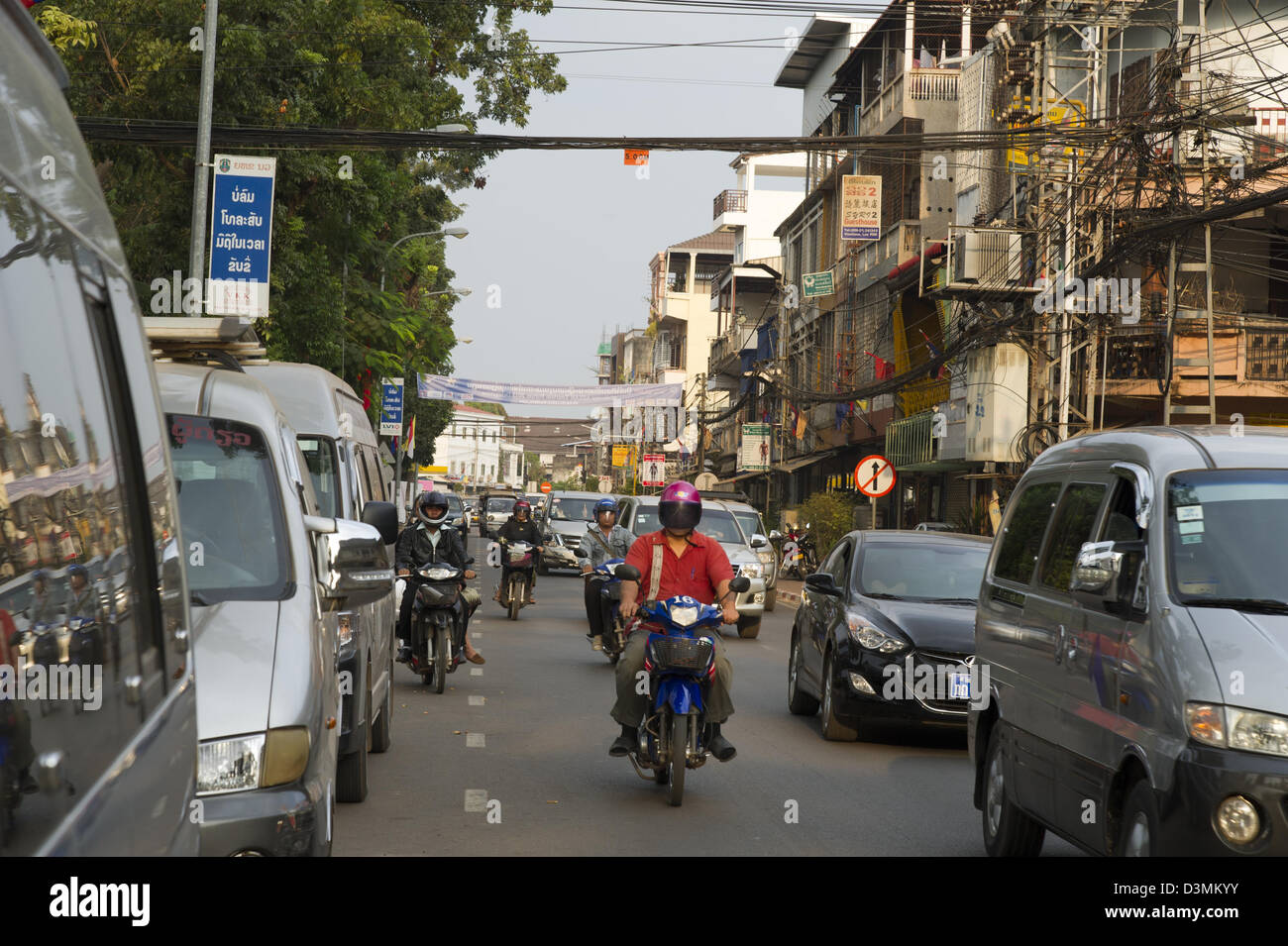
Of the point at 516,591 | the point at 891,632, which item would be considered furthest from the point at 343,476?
the point at 516,591

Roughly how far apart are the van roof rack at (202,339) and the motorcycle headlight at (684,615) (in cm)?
280

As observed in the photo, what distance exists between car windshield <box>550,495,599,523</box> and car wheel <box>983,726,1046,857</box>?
94.7ft

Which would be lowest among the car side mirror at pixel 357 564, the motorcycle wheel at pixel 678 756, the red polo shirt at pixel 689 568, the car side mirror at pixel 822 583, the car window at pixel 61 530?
the motorcycle wheel at pixel 678 756

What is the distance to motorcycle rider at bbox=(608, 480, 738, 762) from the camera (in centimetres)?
919

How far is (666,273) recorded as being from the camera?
10725 centimetres

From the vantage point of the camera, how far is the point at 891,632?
11.5 metres

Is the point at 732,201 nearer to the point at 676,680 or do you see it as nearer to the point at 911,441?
the point at 911,441

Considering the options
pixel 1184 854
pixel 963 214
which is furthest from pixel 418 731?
pixel 963 214

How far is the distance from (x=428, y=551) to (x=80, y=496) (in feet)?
38.1

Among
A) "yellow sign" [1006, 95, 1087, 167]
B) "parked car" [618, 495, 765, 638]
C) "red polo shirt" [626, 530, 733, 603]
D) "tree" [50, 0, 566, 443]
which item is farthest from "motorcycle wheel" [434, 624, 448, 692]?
"yellow sign" [1006, 95, 1087, 167]

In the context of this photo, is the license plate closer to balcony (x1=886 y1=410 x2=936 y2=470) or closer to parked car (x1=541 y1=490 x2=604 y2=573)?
parked car (x1=541 y1=490 x2=604 y2=573)

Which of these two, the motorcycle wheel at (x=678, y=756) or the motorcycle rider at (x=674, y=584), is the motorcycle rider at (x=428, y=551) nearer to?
the motorcycle rider at (x=674, y=584)

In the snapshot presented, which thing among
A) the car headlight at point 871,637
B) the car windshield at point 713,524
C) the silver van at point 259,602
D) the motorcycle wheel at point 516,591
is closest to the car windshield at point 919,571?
the car headlight at point 871,637

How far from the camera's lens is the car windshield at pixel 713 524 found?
22781mm
